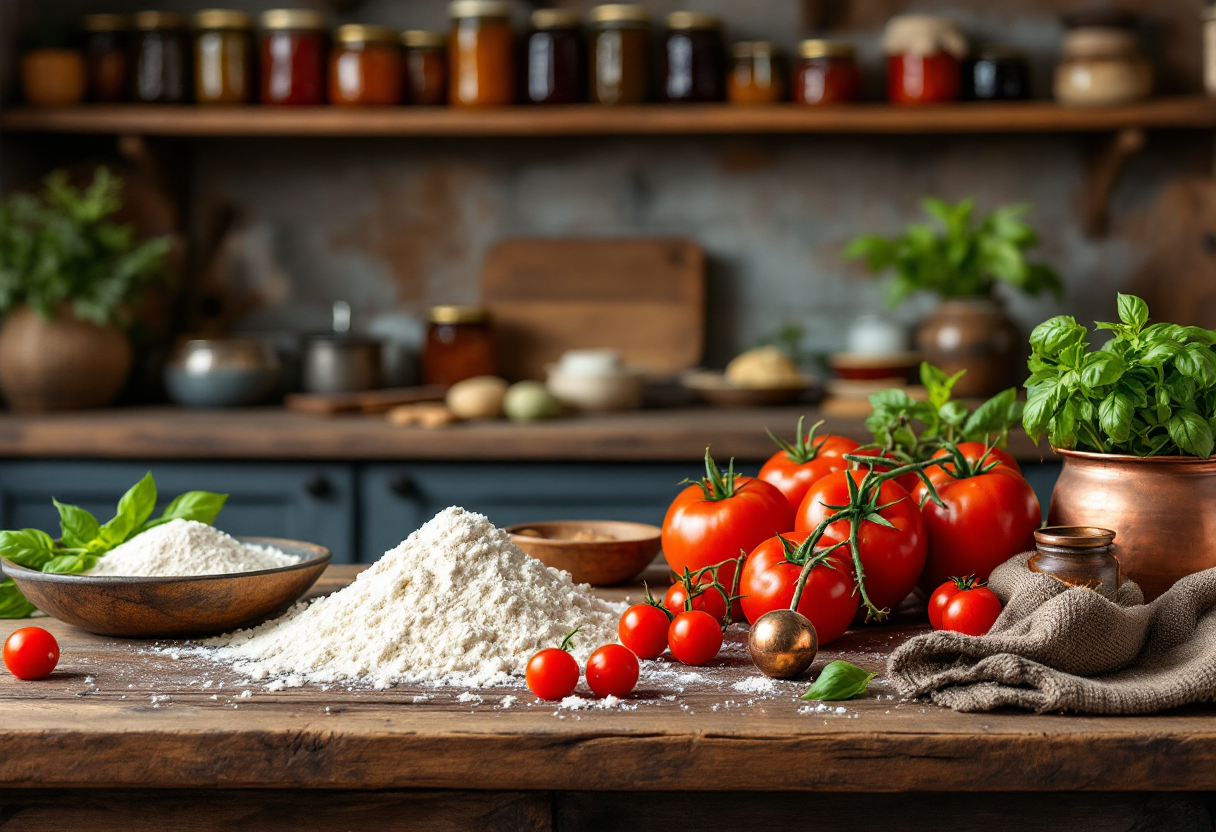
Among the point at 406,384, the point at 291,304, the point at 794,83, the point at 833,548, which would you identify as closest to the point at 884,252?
the point at 794,83

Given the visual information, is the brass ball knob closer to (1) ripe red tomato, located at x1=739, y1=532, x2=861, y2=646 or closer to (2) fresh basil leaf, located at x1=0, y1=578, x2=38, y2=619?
(1) ripe red tomato, located at x1=739, y1=532, x2=861, y2=646

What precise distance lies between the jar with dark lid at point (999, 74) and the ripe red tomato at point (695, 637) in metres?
2.11

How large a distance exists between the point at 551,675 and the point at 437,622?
15cm

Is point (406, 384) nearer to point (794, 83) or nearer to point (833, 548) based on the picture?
point (794, 83)

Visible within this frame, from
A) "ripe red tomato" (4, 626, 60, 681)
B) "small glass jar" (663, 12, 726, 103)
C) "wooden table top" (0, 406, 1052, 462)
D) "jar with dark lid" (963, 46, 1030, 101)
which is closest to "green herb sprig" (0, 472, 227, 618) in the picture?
→ "ripe red tomato" (4, 626, 60, 681)

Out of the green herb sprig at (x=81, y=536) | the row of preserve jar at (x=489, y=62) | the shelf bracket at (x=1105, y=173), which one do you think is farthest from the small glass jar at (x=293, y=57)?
the shelf bracket at (x=1105, y=173)

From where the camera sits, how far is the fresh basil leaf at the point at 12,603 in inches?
48.1

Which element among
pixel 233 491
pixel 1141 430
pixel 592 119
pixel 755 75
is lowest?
pixel 233 491

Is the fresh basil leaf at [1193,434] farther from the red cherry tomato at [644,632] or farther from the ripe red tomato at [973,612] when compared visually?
the red cherry tomato at [644,632]

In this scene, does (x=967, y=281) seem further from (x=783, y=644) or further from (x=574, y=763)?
(x=574, y=763)

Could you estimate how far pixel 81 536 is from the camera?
121 centimetres

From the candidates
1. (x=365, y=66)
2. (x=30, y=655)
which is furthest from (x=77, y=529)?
(x=365, y=66)

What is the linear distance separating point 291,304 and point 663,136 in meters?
1.07

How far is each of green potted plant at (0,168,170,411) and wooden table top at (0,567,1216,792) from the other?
183 centimetres
